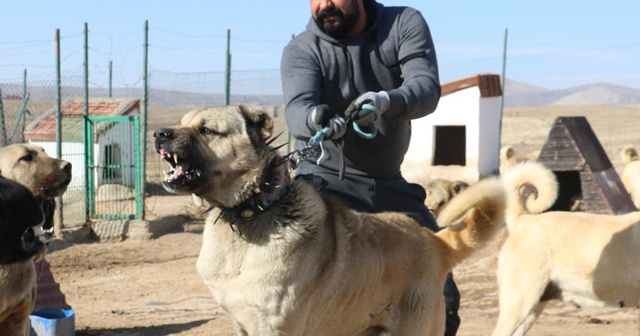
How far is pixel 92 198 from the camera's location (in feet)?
45.8

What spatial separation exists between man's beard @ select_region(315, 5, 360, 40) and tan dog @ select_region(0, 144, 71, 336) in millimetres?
1573

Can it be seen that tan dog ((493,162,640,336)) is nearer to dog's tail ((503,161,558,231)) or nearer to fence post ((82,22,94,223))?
dog's tail ((503,161,558,231))

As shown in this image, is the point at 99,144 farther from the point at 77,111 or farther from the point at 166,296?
the point at 166,296

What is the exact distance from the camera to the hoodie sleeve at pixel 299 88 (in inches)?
166

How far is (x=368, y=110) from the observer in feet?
12.7

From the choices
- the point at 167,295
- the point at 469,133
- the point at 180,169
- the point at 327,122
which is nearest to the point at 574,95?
the point at 469,133

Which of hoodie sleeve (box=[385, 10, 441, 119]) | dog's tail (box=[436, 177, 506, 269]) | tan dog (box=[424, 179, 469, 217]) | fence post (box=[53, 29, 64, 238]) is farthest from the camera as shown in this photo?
tan dog (box=[424, 179, 469, 217])

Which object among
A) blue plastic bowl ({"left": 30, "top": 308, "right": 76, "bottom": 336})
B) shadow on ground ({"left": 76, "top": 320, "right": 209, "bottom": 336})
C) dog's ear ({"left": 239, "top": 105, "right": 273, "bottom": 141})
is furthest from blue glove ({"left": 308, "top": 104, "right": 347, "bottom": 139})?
shadow on ground ({"left": 76, "top": 320, "right": 209, "bottom": 336})

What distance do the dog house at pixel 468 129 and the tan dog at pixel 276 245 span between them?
47.5ft

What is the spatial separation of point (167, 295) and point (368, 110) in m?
6.85

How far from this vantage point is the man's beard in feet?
14.8

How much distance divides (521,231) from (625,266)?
858 mm

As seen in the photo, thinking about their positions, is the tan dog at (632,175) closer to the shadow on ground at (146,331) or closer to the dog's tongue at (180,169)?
the shadow on ground at (146,331)

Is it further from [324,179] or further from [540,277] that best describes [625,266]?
[324,179]
